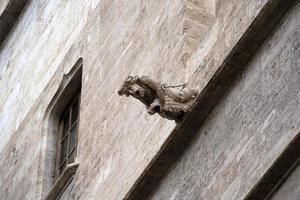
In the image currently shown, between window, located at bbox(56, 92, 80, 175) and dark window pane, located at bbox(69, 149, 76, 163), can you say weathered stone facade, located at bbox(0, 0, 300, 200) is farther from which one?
dark window pane, located at bbox(69, 149, 76, 163)

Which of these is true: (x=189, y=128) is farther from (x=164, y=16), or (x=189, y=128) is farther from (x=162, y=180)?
(x=164, y=16)

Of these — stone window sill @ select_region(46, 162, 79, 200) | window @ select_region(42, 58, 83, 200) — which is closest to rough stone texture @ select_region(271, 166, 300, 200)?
stone window sill @ select_region(46, 162, 79, 200)

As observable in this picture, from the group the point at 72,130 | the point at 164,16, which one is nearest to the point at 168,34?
the point at 164,16

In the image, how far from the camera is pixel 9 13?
1742 centimetres

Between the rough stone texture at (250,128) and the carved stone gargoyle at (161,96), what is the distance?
24cm

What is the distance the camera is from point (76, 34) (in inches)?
576

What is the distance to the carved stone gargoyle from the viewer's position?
33.1 feet

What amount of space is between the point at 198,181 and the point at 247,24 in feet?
3.59

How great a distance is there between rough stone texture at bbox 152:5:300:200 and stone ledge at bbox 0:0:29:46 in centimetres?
768

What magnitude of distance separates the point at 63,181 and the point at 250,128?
397 cm

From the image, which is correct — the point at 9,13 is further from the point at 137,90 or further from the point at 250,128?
the point at 250,128

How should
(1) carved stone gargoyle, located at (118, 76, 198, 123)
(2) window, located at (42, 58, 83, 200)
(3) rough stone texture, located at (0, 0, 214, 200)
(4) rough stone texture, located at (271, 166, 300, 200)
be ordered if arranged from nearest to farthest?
(4) rough stone texture, located at (271, 166, 300, 200) < (1) carved stone gargoyle, located at (118, 76, 198, 123) < (3) rough stone texture, located at (0, 0, 214, 200) < (2) window, located at (42, 58, 83, 200)

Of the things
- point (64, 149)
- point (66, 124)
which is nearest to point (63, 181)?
point (64, 149)

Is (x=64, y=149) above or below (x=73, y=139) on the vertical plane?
below
